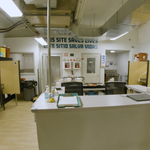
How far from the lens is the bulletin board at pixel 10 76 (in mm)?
3451

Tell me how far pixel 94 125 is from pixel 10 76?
3.47 metres

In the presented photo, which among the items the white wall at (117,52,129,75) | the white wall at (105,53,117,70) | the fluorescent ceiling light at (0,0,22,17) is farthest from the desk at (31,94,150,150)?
the white wall at (105,53,117,70)

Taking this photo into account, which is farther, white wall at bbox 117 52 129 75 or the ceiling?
white wall at bbox 117 52 129 75

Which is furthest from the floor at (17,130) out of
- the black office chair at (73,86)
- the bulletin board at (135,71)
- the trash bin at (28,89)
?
the bulletin board at (135,71)

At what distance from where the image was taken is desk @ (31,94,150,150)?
112 cm

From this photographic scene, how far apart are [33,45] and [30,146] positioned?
3.90m

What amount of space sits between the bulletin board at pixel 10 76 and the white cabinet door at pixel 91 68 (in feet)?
9.72

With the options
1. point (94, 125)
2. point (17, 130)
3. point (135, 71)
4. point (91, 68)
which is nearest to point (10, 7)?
point (94, 125)

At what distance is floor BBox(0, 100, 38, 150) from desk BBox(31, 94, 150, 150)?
3.18 ft

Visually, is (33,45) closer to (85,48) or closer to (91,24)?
(85,48)

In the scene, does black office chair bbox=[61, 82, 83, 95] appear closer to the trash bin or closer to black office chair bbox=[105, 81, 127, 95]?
black office chair bbox=[105, 81, 127, 95]

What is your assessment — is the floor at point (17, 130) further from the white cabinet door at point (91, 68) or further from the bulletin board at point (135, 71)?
the bulletin board at point (135, 71)

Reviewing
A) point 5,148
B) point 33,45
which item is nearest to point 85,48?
point 33,45

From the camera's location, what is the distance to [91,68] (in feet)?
16.8
